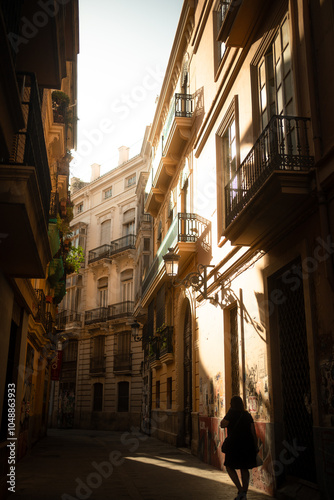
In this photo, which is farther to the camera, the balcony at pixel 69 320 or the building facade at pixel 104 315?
the balcony at pixel 69 320

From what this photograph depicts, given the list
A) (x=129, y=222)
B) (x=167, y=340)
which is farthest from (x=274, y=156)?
(x=129, y=222)

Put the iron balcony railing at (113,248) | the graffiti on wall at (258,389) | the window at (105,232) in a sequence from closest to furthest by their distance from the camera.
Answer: the graffiti on wall at (258,389), the iron balcony railing at (113,248), the window at (105,232)

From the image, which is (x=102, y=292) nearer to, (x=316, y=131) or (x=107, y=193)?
(x=107, y=193)

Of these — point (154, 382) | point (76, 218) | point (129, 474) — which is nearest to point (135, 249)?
point (76, 218)

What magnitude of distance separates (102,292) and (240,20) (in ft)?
95.2

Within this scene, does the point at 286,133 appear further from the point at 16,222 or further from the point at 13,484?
the point at 13,484

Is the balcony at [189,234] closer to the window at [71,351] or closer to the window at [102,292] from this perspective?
the window at [102,292]

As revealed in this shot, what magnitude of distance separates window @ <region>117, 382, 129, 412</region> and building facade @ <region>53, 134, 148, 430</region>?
0.06 m

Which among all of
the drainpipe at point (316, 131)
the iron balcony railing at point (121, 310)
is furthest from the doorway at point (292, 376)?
the iron balcony railing at point (121, 310)

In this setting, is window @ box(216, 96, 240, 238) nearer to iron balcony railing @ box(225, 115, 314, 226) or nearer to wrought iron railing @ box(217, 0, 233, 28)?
iron balcony railing @ box(225, 115, 314, 226)

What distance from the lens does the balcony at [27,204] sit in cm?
591

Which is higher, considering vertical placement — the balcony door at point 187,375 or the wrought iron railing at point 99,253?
the wrought iron railing at point 99,253

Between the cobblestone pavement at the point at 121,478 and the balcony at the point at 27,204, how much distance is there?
3501 millimetres

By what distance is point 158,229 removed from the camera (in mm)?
22719
